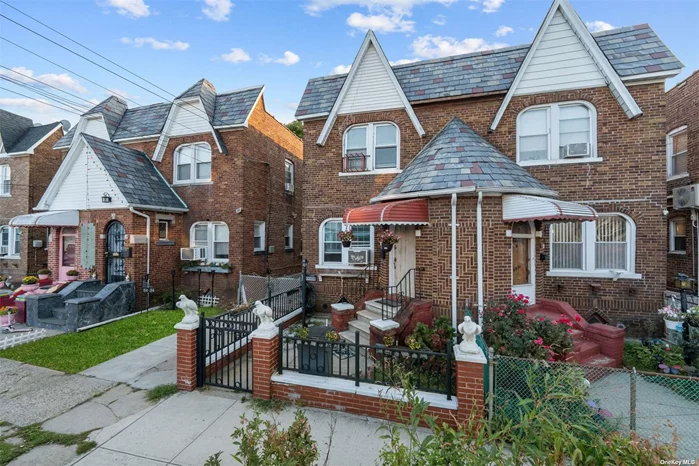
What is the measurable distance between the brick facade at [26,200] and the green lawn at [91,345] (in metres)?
10.9

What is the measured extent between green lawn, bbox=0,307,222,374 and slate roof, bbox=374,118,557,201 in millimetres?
7794

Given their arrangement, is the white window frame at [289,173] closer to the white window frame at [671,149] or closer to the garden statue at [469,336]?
the garden statue at [469,336]

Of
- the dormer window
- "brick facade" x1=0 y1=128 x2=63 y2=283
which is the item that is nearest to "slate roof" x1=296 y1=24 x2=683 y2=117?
the dormer window

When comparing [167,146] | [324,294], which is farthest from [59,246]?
[324,294]

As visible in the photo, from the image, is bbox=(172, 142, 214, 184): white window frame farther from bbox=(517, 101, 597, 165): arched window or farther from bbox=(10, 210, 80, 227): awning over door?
bbox=(517, 101, 597, 165): arched window

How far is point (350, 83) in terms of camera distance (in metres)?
10.7

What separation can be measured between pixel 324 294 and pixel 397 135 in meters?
6.28

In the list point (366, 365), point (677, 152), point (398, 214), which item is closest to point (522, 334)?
point (366, 365)

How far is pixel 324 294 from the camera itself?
1094cm

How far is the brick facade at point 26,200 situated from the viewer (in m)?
15.6

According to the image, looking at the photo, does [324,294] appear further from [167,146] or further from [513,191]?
[167,146]

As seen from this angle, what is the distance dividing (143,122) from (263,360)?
48.7 feet

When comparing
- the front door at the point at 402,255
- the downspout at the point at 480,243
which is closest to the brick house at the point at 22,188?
the front door at the point at 402,255

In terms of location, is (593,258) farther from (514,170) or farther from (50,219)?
(50,219)
